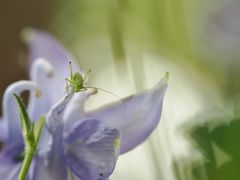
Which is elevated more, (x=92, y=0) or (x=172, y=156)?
(x=92, y=0)

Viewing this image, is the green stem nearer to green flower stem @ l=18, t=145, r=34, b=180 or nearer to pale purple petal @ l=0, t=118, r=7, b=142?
green flower stem @ l=18, t=145, r=34, b=180

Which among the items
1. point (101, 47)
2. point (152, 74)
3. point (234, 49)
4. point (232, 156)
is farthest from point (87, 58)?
point (232, 156)

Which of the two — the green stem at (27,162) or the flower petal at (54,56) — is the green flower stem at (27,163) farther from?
the flower petal at (54,56)

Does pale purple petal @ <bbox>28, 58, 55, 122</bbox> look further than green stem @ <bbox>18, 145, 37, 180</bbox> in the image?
Yes

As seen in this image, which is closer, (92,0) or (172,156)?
(172,156)

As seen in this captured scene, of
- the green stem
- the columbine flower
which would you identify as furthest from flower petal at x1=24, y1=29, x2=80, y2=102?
the green stem

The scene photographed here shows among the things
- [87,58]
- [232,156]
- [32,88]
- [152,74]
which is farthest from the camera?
[87,58]

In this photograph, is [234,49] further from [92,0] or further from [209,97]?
[92,0]

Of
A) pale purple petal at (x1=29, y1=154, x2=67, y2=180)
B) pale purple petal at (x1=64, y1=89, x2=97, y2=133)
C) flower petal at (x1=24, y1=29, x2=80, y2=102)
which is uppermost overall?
flower petal at (x1=24, y1=29, x2=80, y2=102)
